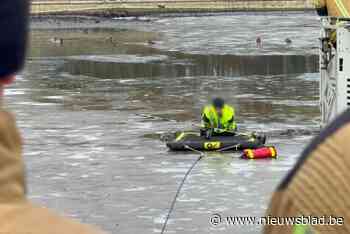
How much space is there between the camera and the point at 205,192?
14.6m

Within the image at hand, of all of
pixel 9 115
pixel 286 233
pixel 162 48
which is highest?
pixel 9 115

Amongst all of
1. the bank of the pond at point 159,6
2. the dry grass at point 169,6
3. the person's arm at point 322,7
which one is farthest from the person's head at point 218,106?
the dry grass at point 169,6

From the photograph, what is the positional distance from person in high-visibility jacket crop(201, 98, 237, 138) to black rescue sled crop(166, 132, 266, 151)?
297mm

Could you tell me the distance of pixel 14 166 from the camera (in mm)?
1375

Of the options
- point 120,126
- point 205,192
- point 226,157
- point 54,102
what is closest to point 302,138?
point 226,157

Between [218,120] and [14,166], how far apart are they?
60.8ft

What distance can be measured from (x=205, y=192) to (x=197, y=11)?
7586cm

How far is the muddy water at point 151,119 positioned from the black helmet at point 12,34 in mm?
10310

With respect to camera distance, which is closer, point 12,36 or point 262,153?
point 12,36

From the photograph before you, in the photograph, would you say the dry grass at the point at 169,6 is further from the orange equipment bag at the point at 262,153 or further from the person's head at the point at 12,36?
the person's head at the point at 12,36

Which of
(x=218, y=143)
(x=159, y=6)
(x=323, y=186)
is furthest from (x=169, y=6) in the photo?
(x=323, y=186)

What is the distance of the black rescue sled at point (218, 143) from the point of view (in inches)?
750

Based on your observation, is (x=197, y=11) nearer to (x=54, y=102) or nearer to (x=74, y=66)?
(x=74, y=66)

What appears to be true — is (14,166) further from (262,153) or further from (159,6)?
(159,6)
